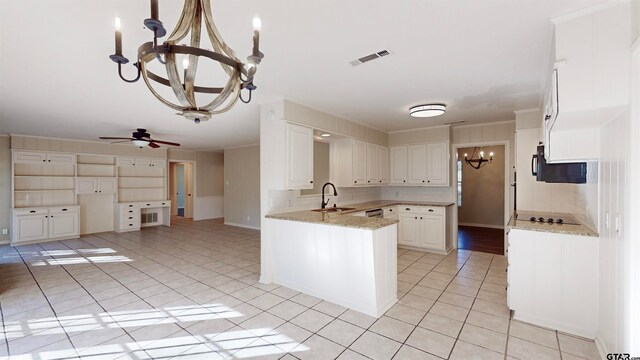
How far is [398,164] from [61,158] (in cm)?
812

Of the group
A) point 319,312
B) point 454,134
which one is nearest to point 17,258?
point 319,312

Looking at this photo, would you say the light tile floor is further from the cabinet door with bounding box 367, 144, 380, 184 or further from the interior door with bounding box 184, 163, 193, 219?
the interior door with bounding box 184, 163, 193, 219

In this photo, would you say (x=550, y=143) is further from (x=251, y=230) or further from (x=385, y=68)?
(x=251, y=230)

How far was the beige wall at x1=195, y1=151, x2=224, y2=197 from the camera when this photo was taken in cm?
950

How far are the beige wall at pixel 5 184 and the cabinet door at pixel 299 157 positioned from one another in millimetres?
7000

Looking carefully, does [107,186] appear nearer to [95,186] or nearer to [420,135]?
[95,186]

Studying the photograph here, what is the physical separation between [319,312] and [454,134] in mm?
4547

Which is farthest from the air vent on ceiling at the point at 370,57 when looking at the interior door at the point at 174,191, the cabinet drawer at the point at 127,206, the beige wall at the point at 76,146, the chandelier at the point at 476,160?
the interior door at the point at 174,191

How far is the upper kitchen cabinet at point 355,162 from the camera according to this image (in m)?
5.00

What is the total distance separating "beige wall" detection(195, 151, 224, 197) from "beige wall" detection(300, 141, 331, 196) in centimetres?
608

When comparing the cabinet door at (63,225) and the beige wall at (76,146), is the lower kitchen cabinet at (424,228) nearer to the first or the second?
the beige wall at (76,146)

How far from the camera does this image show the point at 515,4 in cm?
172

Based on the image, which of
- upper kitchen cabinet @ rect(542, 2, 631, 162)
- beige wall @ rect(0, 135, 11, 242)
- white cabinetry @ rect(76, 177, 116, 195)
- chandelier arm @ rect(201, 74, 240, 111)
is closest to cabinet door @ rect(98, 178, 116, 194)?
white cabinetry @ rect(76, 177, 116, 195)

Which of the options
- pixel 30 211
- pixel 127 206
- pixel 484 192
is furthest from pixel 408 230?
pixel 30 211
